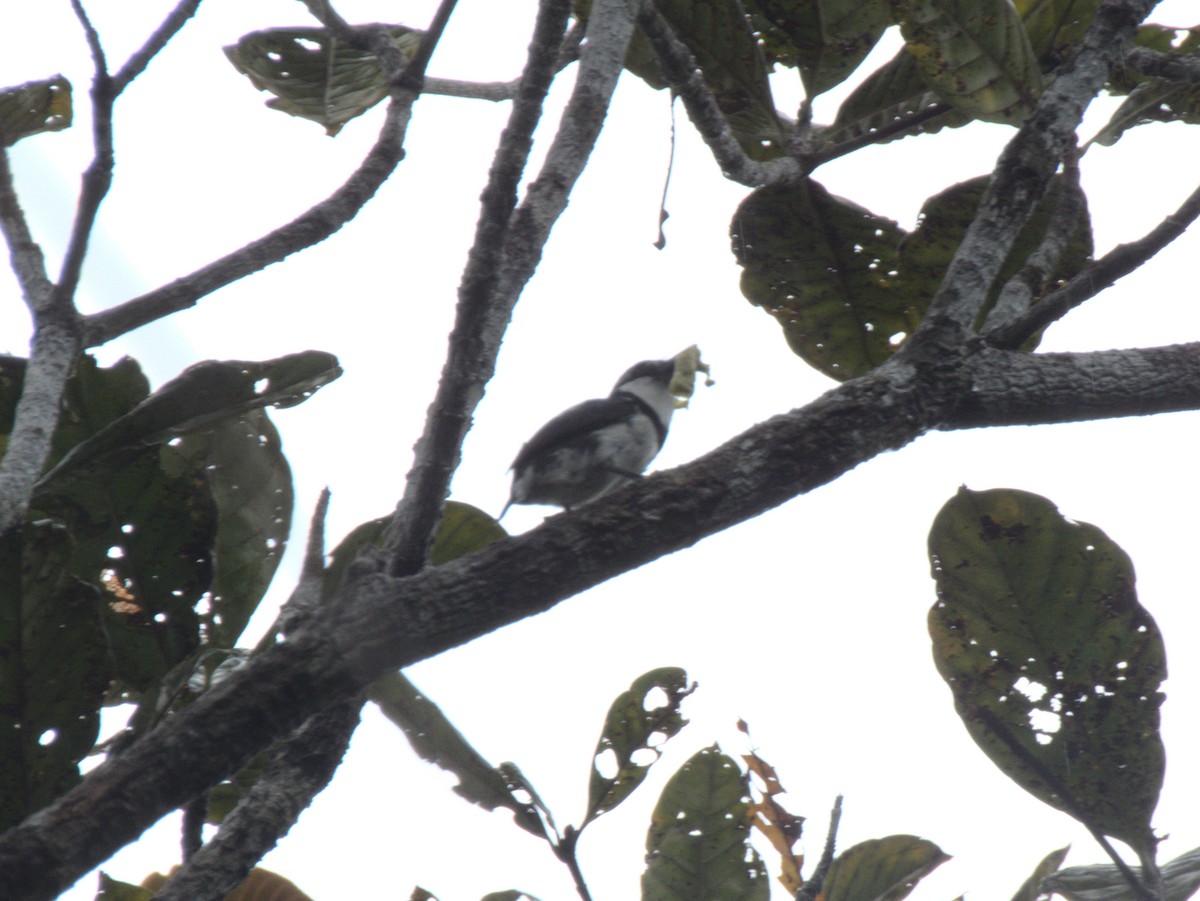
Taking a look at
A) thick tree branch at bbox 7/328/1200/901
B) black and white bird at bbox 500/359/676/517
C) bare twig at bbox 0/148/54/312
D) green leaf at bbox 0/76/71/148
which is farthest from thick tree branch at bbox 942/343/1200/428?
black and white bird at bbox 500/359/676/517

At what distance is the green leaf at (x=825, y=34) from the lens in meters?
2.63

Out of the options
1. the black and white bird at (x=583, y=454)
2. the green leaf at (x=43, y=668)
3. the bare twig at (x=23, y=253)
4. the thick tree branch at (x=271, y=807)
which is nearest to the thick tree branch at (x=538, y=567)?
the thick tree branch at (x=271, y=807)

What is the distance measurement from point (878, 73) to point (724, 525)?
5.28 ft

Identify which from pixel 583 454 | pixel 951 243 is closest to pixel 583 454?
pixel 583 454

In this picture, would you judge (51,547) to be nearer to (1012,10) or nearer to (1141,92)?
(1012,10)

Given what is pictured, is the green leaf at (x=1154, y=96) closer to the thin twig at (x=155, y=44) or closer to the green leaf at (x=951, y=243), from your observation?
the green leaf at (x=951, y=243)

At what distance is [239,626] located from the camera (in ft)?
6.85

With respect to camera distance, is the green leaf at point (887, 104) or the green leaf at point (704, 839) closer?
the green leaf at point (704, 839)

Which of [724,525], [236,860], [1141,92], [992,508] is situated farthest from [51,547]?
[1141,92]

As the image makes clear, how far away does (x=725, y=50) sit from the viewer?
8.41ft

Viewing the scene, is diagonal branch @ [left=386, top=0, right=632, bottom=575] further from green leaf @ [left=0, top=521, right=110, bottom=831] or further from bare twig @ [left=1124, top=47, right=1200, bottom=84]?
bare twig @ [left=1124, top=47, right=1200, bottom=84]

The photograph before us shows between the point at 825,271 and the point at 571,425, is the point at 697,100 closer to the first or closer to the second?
the point at 825,271

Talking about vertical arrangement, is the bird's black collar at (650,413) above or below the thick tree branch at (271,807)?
above

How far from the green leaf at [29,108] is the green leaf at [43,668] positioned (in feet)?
5.08
